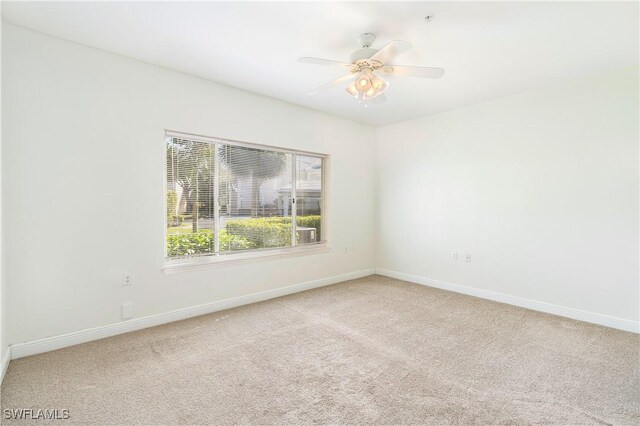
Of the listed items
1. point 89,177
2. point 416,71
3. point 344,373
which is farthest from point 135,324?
point 416,71

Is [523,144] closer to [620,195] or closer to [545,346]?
[620,195]

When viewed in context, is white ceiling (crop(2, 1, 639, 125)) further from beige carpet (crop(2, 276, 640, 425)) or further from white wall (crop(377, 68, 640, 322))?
beige carpet (crop(2, 276, 640, 425))

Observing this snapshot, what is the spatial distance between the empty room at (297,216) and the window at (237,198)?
3cm

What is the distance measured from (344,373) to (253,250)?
A: 82.8 inches

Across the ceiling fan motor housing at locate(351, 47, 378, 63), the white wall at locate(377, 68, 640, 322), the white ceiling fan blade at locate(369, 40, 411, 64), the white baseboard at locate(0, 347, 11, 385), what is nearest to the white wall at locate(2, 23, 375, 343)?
the white baseboard at locate(0, 347, 11, 385)

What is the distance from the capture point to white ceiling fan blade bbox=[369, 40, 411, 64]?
2.06 m

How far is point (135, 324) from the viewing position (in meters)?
2.93

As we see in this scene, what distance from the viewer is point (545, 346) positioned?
8.85 ft

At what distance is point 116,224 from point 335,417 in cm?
248

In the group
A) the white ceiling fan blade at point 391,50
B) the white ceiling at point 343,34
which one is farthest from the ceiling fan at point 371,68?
the white ceiling at point 343,34

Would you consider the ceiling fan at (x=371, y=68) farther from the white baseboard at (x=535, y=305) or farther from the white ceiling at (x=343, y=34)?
the white baseboard at (x=535, y=305)

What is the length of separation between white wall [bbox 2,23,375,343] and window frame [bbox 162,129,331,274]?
0.09 meters

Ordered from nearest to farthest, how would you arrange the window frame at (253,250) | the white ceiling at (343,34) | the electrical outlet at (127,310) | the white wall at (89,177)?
the white ceiling at (343,34), the white wall at (89,177), the electrical outlet at (127,310), the window frame at (253,250)

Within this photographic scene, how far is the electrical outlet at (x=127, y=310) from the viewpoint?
2869mm
